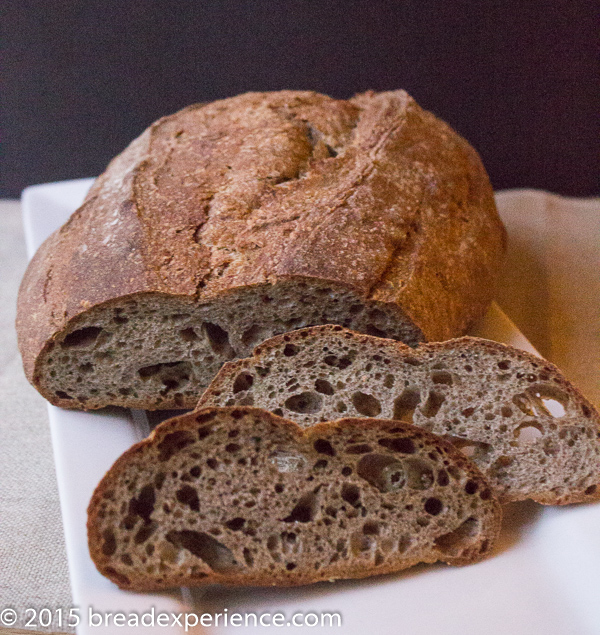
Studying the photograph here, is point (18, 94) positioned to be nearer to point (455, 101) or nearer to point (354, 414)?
point (455, 101)

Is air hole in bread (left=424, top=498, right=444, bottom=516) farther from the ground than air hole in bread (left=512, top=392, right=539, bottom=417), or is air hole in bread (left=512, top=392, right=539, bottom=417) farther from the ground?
air hole in bread (left=512, top=392, right=539, bottom=417)

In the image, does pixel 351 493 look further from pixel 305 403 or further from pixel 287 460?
pixel 305 403

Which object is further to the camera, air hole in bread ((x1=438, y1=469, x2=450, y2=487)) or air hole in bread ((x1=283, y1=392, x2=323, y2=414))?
air hole in bread ((x1=283, y1=392, x2=323, y2=414))

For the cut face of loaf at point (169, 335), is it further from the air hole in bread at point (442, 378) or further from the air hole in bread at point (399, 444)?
the air hole in bread at point (399, 444)

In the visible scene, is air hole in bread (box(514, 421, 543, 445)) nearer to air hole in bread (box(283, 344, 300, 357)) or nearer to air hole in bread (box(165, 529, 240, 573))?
air hole in bread (box(283, 344, 300, 357))

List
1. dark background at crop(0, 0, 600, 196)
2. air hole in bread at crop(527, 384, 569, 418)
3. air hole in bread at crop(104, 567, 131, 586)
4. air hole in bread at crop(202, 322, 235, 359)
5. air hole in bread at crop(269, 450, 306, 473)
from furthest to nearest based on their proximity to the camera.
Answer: dark background at crop(0, 0, 600, 196)
air hole in bread at crop(202, 322, 235, 359)
air hole in bread at crop(527, 384, 569, 418)
air hole in bread at crop(269, 450, 306, 473)
air hole in bread at crop(104, 567, 131, 586)

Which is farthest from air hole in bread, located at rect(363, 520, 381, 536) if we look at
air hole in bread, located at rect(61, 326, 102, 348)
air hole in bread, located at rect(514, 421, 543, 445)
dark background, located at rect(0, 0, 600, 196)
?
dark background, located at rect(0, 0, 600, 196)
